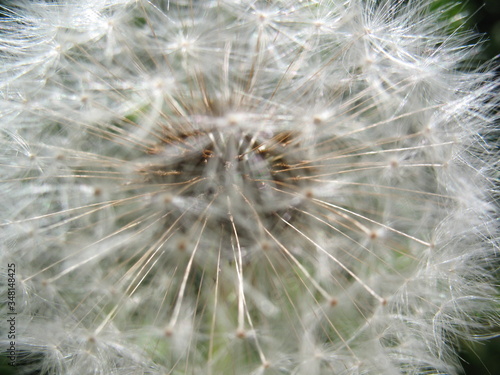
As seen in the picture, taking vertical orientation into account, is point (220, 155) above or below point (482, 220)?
above

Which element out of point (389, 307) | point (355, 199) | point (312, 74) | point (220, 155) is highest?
point (312, 74)

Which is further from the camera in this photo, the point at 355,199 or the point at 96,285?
the point at 355,199

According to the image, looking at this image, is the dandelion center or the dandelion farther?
the dandelion center

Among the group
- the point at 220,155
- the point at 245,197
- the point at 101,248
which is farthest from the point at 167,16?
the point at 101,248

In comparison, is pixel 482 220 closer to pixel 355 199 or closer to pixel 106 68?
pixel 355 199

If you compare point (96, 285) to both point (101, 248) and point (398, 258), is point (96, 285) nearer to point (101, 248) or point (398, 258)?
point (101, 248)

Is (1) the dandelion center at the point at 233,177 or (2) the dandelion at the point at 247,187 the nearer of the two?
(2) the dandelion at the point at 247,187
